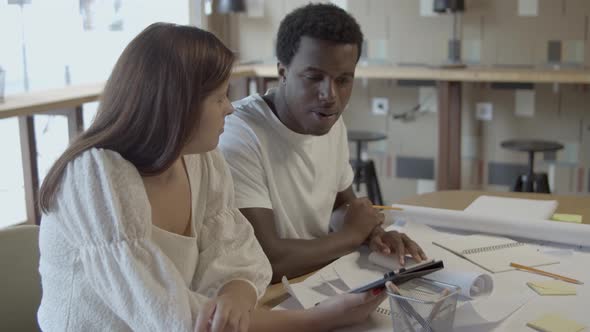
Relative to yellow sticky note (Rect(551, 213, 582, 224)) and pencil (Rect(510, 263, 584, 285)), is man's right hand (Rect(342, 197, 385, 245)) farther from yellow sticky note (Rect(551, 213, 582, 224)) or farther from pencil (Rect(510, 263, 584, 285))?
yellow sticky note (Rect(551, 213, 582, 224))

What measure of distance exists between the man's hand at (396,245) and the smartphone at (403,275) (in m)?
0.26

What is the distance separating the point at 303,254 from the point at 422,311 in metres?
0.45

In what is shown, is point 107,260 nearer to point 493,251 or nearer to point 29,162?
point 493,251

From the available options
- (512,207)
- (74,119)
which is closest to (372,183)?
(74,119)

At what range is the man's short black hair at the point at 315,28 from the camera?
1.62 m

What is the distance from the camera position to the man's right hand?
Answer: 155cm

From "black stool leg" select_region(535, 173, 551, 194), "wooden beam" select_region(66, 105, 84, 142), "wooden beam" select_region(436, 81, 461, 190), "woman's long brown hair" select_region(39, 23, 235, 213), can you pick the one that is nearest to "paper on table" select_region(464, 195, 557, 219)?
"woman's long brown hair" select_region(39, 23, 235, 213)

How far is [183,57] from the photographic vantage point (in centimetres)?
110

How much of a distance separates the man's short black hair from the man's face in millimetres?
16

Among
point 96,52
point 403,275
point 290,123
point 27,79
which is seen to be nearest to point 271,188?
point 290,123

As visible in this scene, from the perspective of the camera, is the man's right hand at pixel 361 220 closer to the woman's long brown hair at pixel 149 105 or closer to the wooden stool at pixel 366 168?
the woman's long brown hair at pixel 149 105

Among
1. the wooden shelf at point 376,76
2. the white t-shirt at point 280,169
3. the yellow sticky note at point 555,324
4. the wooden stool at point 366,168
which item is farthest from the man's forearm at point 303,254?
the wooden stool at point 366,168

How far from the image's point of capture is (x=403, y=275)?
1129 millimetres

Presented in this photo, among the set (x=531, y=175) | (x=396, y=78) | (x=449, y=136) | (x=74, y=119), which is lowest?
(x=531, y=175)
